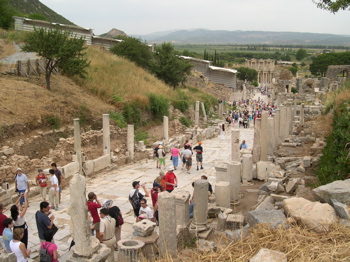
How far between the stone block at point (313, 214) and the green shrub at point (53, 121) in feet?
41.4

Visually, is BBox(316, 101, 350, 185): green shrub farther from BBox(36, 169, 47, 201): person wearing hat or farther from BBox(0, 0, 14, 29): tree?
BBox(0, 0, 14, 29): tree

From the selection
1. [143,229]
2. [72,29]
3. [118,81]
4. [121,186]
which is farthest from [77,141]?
[72,29]

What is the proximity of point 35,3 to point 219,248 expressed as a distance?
73101 mm

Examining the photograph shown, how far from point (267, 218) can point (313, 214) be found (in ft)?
2.67

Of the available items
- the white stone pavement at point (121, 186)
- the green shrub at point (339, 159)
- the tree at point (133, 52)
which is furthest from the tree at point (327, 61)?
the green shrub at point (339, 159)

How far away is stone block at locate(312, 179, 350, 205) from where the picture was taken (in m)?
6.58

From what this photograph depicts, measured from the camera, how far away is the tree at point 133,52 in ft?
117

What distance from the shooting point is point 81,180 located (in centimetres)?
533

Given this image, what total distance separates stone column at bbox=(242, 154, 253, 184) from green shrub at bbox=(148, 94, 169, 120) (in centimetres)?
1328

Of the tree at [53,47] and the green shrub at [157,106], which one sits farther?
the green shrub at [157,106]

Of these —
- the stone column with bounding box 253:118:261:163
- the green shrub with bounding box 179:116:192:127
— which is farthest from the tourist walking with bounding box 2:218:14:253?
the green shrub with bounding box 179:116:192:127

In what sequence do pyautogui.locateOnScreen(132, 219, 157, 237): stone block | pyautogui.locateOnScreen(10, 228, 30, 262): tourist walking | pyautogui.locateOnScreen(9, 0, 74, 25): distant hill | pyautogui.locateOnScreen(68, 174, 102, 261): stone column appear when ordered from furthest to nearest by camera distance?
pyautogui.locateOnScreen(9, 0, 74, 25): distant hill → pyautogui.locateOnScreen(132, 219, 157, 237): stone block → pyautogui.locateOnScreen(10, 228, 30, 262): tourist walking → pyautogui.locateOnScreen(68, 174, 102, 261): stone column

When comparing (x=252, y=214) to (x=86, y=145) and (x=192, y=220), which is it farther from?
(x=86, y=145)

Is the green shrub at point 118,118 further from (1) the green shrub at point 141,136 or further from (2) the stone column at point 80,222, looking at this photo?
(2) the stone column at point 80,222
